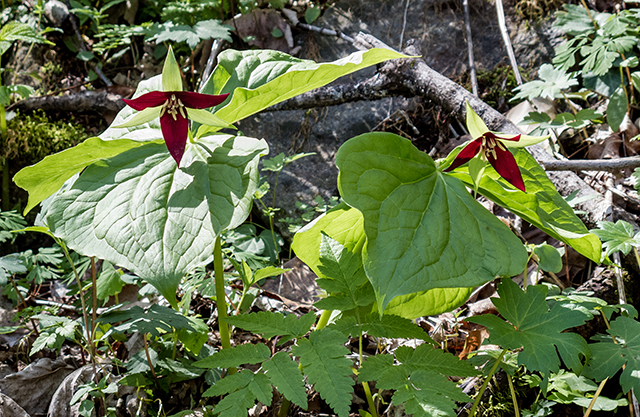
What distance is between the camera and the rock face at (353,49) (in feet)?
10.7

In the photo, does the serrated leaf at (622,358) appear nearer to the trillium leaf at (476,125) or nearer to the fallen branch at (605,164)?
the fallen branch at (605,164)

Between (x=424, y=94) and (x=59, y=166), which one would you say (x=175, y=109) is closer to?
(x=59, y=166)

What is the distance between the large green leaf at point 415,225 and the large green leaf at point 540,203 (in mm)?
168

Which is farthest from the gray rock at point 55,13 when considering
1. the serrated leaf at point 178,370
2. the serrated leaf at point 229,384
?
the serrated leaf at point 229,384

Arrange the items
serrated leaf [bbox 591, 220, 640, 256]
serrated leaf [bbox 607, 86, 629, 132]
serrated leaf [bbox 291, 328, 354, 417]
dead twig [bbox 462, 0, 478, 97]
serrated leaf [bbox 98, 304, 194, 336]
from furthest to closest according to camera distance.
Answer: dead twig [bbox 462, 0, 478, 97], serrated leaf [bbox 607, 86, 629, 132], serrated leaf [bbox 591, 220, 640, 256], serrated leaf [bbox 98, 304, 194, 336], serrated leaf [bbox 291, 328, 354, 417]

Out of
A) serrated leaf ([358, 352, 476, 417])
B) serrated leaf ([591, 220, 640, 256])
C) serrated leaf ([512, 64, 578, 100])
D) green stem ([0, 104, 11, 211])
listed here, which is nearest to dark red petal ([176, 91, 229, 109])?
serrated leaf ([358, 352, 476, 417])

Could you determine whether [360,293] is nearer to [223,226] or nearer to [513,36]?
[223,226]

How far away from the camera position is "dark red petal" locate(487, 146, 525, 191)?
1.17m

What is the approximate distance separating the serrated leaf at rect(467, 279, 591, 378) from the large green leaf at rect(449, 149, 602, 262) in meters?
0.20

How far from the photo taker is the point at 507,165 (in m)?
1.18

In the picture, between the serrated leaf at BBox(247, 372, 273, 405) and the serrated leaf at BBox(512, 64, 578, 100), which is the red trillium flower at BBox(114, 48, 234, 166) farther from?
the serrated leaf at BBox(512, 64, 578, 100)

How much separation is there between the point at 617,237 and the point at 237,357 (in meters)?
1.44

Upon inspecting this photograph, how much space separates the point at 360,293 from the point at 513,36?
125 inches

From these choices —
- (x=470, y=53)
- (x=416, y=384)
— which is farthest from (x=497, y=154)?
(x=470, y=53)
